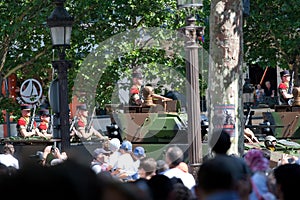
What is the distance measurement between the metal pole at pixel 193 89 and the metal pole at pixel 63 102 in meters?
1.95

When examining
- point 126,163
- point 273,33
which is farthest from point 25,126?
point 273,33

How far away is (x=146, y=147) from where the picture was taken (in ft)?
54.6

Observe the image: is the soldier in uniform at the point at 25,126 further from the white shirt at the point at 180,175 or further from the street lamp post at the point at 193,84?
the white shirt at the point at 180,175

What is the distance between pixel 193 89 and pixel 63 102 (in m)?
2.12

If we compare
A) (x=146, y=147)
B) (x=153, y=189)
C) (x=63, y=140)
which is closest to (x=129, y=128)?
(x=146, y=147)

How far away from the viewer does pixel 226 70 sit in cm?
1316

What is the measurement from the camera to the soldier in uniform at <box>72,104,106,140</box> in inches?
732

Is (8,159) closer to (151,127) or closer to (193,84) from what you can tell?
(193,84)

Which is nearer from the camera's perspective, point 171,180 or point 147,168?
point 171,180

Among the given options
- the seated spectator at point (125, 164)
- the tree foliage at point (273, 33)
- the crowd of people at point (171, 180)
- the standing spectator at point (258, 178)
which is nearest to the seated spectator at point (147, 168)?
the crowd of people at point (171, 180)

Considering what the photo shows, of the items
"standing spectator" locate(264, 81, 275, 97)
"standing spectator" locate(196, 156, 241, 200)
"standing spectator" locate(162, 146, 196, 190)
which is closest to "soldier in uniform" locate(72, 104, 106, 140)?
"standing spectator" locate(162, 146, 196, 190)

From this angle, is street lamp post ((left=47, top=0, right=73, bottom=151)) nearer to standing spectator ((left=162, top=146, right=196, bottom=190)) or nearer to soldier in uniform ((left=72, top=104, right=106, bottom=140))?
soldier in uniform ((left=72, top=104, right=106, bottom=140))

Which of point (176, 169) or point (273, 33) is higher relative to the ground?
point (273, 33)

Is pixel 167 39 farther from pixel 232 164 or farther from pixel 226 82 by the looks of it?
pixel 232 164
